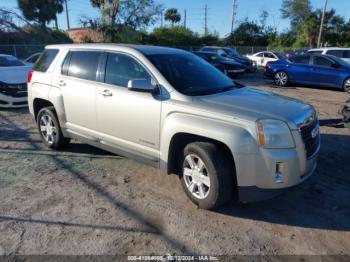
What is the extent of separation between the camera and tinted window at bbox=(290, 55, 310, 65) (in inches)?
580

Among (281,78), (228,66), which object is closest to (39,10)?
(228,66)

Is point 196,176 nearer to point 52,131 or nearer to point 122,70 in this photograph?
point 122,70

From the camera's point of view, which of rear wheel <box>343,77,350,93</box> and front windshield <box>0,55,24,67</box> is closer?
front windshield <box>0,55,24,67</box>

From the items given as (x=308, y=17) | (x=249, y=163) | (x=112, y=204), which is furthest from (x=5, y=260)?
(x=308, y=17)

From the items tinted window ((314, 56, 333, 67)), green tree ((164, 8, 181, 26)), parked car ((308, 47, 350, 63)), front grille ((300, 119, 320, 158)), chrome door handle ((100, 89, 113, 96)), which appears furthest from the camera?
green tree ((164, 8, 181, 26))

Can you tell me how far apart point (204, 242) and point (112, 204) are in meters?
1.32

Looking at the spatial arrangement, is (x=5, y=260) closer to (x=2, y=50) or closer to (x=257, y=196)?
(x=257, y=196)

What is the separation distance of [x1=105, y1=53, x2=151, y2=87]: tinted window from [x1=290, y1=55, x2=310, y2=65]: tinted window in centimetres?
1191

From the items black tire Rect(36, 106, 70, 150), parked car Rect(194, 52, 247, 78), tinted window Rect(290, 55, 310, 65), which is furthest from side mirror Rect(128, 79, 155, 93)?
parked car Rect(194, 52, 247, 78)

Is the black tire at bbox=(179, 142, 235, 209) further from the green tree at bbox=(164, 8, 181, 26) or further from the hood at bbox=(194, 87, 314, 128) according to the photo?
the green tree at bbox=(164, 8, 181, 26)

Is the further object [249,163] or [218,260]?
[249,163]

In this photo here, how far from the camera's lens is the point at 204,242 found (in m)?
3.46

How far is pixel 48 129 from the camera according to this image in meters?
6.10

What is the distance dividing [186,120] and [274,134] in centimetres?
99
